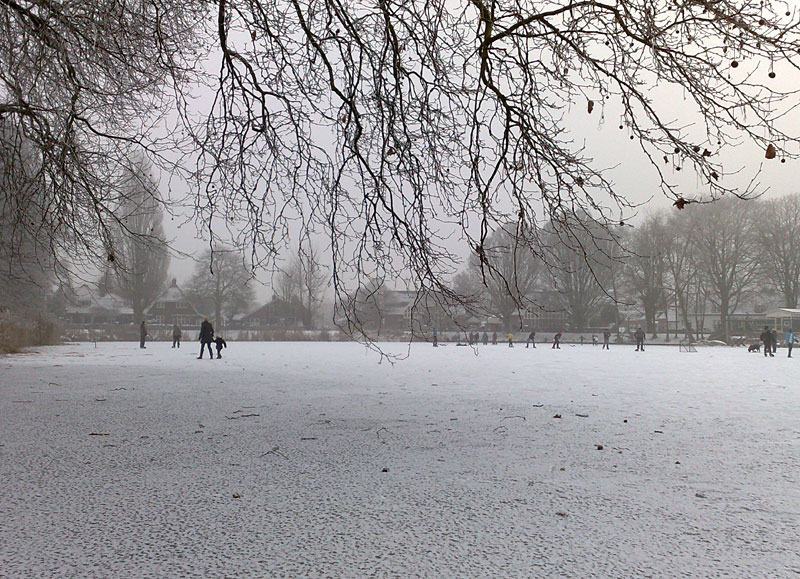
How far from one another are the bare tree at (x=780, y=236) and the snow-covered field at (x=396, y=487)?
38840mm

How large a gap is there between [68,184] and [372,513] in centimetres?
524

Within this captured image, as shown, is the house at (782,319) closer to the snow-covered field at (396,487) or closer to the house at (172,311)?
the snow-covered field at (396,487)

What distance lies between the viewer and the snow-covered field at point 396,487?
10.8ft

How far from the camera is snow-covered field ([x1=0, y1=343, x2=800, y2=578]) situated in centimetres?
330

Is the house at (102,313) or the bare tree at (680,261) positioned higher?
the bare tree at (680,261)

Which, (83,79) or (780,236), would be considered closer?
(83,79)

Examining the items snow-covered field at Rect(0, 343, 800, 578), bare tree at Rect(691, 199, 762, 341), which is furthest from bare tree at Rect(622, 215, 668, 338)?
snow-covered field at Rect(0, 343, 800, 578)

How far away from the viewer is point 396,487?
4.70m

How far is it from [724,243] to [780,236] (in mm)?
4226

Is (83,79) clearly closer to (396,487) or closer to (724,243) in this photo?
(396,487)

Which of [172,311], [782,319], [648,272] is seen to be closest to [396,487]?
[648,272]

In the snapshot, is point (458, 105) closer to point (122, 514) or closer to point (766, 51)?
point (766, 51)

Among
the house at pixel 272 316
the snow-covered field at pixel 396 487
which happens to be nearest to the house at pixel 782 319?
the snow-covered field at pixel 396 487

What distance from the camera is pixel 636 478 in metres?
4.99
